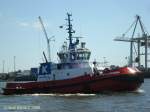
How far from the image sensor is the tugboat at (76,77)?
39.6 m

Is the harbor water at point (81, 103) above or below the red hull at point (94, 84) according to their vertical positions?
below

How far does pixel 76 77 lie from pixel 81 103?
22.5ft

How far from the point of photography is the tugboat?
1559 inches

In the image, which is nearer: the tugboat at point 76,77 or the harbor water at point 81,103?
the harbor water at point 81,103

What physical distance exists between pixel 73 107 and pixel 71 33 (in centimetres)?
1320

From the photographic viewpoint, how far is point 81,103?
109 ft

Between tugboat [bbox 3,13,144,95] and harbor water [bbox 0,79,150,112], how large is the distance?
788 millimetres

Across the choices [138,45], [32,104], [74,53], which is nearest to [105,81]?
[74,53]

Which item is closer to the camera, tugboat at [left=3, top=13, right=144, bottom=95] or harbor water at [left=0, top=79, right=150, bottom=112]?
harbor water at [left=0, top=79, right=150, bottom=112]

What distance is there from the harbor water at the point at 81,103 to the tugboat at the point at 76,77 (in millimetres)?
788

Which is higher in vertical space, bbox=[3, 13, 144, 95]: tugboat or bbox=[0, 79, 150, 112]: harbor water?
bbox=[3, 13, 144, 95]: tugboat

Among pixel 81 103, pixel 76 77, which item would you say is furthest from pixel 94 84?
pixel 81 103

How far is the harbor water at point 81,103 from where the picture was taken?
97.9ft

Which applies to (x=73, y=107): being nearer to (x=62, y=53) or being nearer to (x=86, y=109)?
(x=86, y=109)
